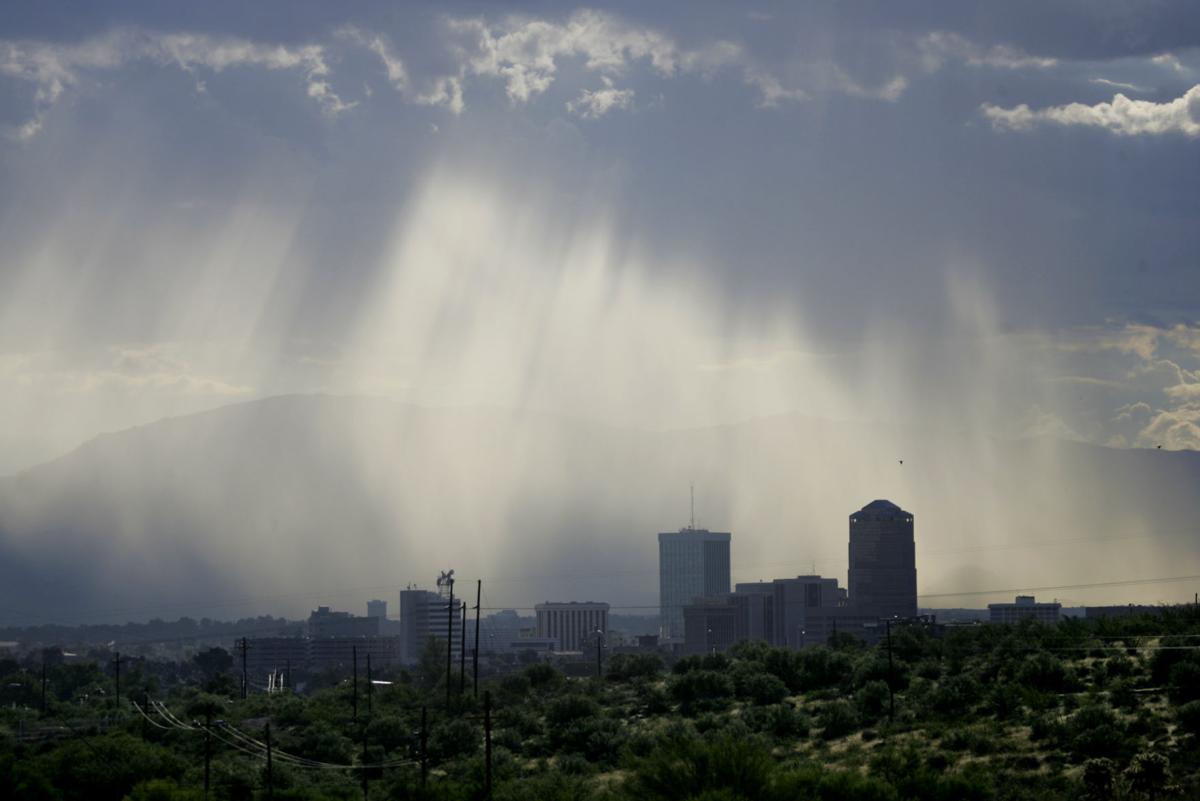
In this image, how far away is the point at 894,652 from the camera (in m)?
97.5

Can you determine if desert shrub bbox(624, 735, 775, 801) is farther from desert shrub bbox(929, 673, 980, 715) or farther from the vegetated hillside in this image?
desert shrub bbox(929, 673, 980, 715)

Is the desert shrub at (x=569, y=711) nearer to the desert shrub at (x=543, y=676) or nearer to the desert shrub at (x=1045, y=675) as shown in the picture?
the desert shrub at (x=1045, y=675)

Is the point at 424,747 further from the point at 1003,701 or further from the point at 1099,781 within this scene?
the point at 1099,781

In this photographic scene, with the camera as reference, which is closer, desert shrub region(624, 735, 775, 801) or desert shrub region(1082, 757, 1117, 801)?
desert shrub region(1082, 757, 1117, 801)

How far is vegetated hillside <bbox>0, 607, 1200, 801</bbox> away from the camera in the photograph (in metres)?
58.2

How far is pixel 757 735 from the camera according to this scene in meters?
74.5

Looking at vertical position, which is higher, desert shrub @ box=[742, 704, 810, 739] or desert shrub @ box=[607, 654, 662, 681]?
desert shrub @ box=[607, 654, 662, 681]

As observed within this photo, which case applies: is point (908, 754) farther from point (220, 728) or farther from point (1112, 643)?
point (220, 728)

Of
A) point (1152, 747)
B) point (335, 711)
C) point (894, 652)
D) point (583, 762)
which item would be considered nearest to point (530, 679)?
point (335, 711)

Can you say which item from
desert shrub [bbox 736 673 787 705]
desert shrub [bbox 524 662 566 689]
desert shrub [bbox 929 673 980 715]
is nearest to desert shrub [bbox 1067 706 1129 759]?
desert shrub [bbox 929 673 980 715]

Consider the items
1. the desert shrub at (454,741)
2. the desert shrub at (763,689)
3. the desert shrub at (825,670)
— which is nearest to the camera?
the desert shrub at (454,741)

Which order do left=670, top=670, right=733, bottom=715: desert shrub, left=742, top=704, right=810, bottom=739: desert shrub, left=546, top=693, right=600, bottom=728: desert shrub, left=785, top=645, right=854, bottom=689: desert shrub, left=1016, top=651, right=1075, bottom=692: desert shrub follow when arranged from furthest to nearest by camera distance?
left=785, top=645, right=854, bottom=689: desert shrub < left=670, top=670, right=733, bottom=715: desert shrub < left=546, top=693, right=600, bottom=728: desert shrub < left=742, top=704, right=810, bottom=739: desert shrub < left=1016, top=651, right=1075, bottom=692: desert shrub

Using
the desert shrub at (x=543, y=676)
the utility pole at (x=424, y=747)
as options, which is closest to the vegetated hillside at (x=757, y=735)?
the utility pole at (x=424, y=747)

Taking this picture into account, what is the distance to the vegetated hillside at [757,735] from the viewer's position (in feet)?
191
